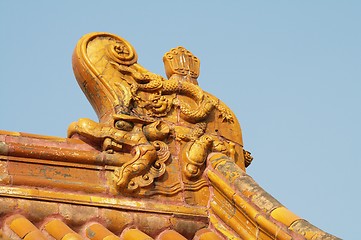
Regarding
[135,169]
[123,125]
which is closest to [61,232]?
[135,169]

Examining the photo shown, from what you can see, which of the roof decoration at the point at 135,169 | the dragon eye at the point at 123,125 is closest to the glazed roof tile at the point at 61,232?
the roof decoration at the point at 135,169

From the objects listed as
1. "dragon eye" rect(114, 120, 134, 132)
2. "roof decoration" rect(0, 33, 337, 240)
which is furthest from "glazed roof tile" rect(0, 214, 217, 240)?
"dragon eye" rect(114, 120, 134, 132)

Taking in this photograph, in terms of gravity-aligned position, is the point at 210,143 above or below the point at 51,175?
above

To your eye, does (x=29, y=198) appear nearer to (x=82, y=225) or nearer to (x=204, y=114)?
(x=82, y=225)

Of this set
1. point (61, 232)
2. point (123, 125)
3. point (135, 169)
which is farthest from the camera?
point (123, 125)

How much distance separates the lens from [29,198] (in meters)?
9.41

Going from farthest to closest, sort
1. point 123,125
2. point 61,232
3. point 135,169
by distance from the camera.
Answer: point 123,125
point 135,169
point 61,232

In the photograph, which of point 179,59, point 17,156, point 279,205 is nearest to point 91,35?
point 179,59

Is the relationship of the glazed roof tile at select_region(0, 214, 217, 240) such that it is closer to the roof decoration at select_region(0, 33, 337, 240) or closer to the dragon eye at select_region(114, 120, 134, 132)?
the roof decoration at select_region(0, 33, 337, 240)

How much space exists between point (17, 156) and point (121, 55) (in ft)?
5.69

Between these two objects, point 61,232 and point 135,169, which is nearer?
point 61,232

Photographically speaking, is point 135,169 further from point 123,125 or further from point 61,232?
point 61,232

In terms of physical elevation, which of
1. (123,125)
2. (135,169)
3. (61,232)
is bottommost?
(61,232)

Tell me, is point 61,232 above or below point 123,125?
below
